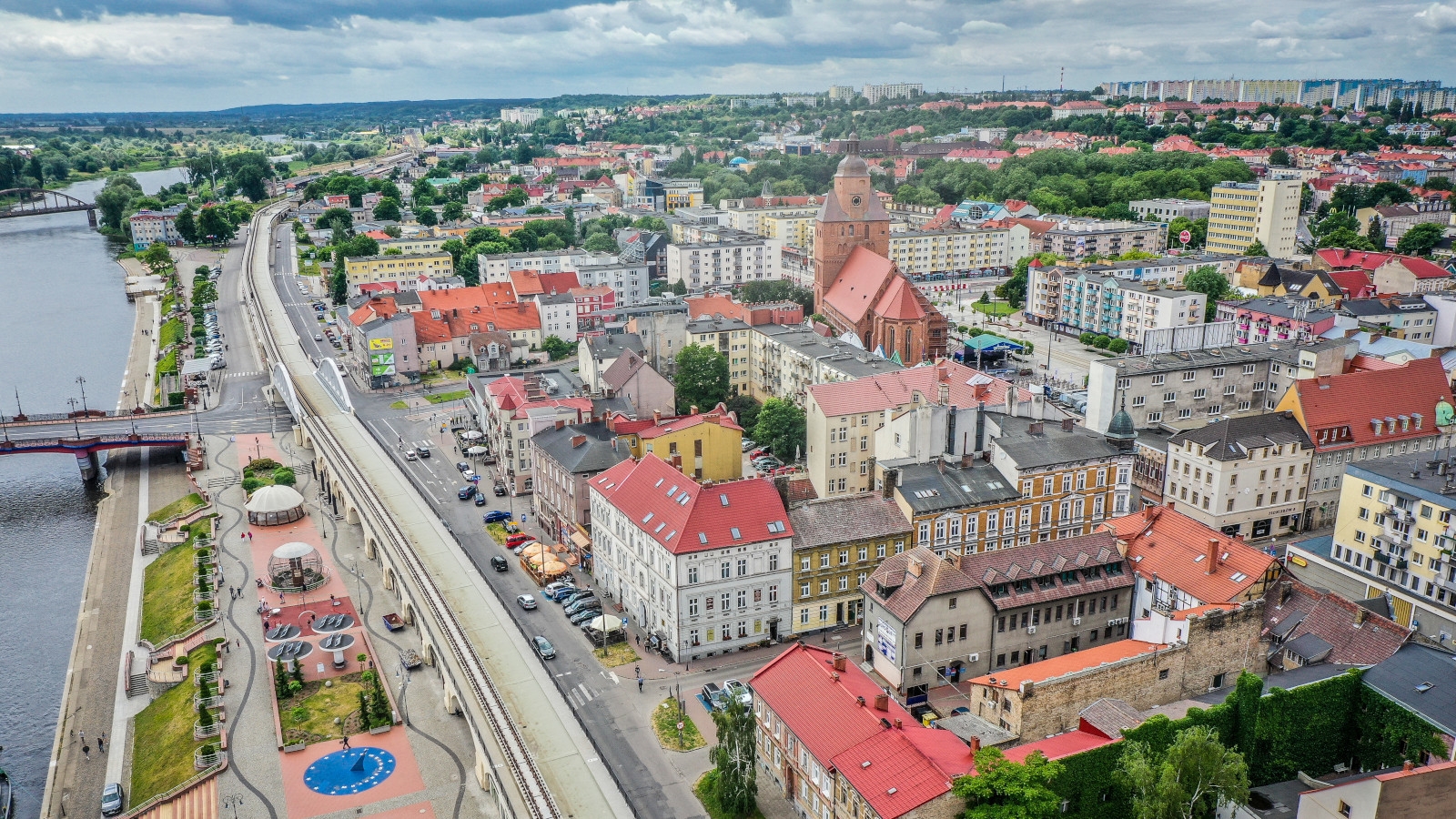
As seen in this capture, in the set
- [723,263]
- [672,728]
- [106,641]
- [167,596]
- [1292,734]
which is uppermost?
[723,263]

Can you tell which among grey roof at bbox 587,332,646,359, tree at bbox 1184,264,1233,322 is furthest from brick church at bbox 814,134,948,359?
tree at bbox 1184,264,1233,322

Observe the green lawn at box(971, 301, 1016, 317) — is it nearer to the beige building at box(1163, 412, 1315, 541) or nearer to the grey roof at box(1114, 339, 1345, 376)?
the grey roof at box(1114, 339, 1345, 376)

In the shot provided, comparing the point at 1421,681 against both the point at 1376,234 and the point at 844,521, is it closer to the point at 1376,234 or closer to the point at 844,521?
the point at 844,521

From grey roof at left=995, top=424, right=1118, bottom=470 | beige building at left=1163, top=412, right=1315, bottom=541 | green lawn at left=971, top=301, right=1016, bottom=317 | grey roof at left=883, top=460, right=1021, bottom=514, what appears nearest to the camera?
grey roof at left=883, top=460, right=1021, bottom=514

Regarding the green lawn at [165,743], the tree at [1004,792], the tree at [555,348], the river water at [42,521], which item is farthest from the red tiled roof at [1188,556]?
the tree at [555,348]

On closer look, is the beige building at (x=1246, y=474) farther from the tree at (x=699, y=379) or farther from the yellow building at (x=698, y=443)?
the tree at (x=699, y=379)

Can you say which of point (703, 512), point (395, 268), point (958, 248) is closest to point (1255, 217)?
point (958, 248)

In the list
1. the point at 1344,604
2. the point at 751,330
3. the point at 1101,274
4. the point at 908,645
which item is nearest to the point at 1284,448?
the point at 1344,604
